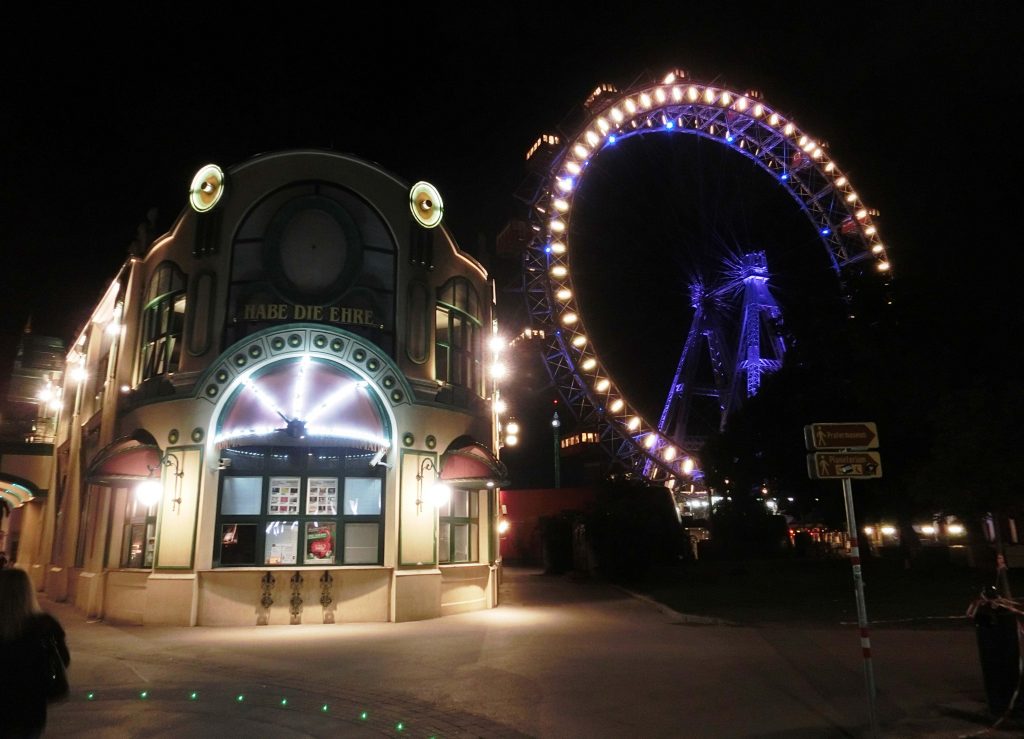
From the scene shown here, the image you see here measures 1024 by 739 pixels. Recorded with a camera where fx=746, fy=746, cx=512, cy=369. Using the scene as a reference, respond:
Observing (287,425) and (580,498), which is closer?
(287,425)

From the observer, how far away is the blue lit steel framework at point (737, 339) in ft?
120

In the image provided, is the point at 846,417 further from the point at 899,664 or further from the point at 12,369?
the point at 12,369

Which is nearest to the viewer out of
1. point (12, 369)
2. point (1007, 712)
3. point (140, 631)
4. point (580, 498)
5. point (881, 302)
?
point (1007, 712)

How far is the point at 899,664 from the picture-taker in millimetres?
10250

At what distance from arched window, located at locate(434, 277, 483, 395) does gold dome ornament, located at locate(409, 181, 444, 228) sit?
1.60 m

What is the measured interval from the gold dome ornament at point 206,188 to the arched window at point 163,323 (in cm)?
163

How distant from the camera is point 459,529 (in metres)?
18.0

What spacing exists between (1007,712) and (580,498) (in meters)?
38.3

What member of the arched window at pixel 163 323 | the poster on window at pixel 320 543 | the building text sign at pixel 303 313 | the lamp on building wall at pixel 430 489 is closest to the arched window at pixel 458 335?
the building text sign at pixel 303 313

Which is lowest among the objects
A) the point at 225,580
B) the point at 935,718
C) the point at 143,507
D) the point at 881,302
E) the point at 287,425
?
the point at 935,718

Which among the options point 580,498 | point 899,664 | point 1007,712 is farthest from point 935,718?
point 580,498

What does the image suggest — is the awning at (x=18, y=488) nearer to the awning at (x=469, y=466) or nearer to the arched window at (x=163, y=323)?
the arched window at (x=163, y=323)

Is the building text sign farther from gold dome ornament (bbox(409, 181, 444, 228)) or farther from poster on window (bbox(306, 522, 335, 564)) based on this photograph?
poster on window (bbox(306, 522, 335, 564))

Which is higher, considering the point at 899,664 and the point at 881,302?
the point at 881,302
